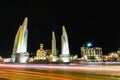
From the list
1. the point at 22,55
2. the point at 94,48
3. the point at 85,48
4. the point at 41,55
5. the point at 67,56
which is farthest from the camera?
the point at 94,48

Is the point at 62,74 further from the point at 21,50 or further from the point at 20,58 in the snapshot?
the point at 21,50

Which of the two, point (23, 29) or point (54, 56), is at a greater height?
point (23, 29)

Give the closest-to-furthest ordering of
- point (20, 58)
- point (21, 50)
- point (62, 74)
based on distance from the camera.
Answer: point (62, 74)
point (20, 58)
point (21, 50)

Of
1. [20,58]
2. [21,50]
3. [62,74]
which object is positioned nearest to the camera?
[62,74]

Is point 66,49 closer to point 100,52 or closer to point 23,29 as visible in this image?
point 23,29

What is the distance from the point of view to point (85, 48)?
158 metres

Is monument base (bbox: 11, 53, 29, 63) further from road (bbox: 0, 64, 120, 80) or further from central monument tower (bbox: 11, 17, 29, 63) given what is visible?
road (bbox: 0, 64, 120, 80)

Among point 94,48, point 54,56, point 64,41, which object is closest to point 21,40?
point 64,41

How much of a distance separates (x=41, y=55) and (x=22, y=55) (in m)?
57.2

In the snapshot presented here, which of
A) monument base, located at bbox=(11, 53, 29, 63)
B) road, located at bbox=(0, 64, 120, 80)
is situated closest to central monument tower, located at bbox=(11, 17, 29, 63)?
monument base, located at bbox=(11, 53, 29, 63)

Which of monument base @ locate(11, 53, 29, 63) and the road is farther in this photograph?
monument base @ locate(11, 53, 29, 63)

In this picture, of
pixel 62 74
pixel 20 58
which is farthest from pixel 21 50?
pixel 62 74

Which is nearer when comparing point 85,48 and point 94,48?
point 85,48

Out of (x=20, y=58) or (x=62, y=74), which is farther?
(x=20, y=58)
